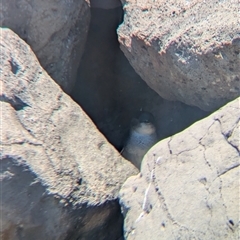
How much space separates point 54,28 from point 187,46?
651 mm

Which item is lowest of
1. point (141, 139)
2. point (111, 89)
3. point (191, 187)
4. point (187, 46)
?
point (191, 187)

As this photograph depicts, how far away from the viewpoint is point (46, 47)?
227 cm

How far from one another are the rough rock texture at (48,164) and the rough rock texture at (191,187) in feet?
0.46

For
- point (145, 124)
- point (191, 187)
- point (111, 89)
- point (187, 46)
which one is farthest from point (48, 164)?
point (111, 89)

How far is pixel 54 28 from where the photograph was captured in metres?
2.25

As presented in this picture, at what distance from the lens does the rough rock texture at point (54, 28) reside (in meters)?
2.17

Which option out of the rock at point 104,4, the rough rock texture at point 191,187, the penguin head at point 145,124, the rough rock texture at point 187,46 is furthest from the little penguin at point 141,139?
the rough rock texture at point 191,187

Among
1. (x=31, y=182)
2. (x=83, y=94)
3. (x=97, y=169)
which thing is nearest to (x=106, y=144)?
(x=97, y=169)

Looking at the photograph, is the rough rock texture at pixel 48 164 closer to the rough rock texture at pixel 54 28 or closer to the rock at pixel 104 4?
the rough rock texture at pixel 54 28

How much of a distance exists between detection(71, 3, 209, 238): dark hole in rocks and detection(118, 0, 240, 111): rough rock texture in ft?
1.64

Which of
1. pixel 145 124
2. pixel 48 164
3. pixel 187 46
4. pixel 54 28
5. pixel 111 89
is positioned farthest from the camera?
pixel 111 89

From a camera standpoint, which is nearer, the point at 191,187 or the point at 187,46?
the point at 191,187

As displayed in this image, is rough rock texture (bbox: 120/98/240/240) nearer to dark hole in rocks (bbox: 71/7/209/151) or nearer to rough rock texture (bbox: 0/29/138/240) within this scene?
rough rock texture (bbox: 0/29/138/240)

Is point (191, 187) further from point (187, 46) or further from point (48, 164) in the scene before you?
point (187, 46)
